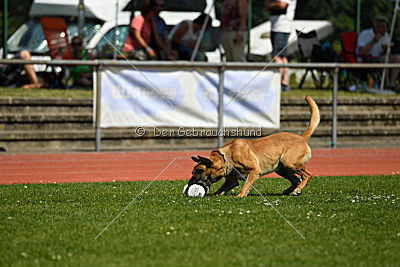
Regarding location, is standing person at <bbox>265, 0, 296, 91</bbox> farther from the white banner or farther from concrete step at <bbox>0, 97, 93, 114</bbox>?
concrete step at <bbox>0, 97, 93, 114</bbox>

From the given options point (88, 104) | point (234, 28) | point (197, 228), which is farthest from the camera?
point (234, 28)

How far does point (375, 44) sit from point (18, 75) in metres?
9.49

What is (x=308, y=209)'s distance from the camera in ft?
24.5

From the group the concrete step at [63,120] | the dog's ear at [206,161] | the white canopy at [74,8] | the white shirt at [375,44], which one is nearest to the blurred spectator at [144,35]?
the concrete step at [63,120]

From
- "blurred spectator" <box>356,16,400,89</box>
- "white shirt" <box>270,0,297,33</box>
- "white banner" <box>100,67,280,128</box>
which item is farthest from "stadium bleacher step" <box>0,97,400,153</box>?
"blurred spectator" <box>356,16,400,89</box>

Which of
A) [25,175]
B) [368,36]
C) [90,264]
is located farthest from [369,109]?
[90,264]

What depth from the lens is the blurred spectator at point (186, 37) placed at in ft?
61.3

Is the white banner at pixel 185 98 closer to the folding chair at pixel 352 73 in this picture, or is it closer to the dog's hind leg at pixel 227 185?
the folding chair at pixel 352 73

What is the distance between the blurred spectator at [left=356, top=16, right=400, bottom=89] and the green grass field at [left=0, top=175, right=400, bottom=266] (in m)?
11.8

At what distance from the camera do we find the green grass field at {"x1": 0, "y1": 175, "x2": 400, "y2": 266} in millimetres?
5434

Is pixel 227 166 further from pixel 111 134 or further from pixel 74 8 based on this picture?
pixel 74 8

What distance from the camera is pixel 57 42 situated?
18656mm

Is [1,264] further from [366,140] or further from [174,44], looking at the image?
[174,44]

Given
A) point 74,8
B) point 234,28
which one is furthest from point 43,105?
point 74,8
